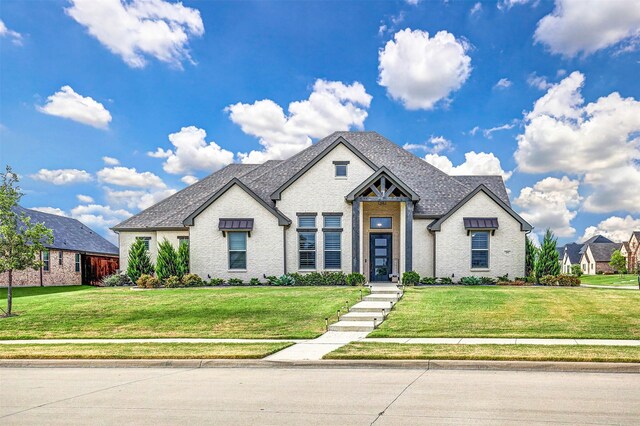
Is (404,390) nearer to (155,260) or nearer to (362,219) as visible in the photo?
(362,219)

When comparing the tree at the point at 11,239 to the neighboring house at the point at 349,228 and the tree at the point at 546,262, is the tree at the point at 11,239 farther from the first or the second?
the tree at the point at 546,262

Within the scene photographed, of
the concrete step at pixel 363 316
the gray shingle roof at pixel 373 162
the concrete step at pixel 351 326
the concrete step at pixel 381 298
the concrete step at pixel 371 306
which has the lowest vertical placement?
the concrete step at pixel 351 326

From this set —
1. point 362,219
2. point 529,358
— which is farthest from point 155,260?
point 529,358

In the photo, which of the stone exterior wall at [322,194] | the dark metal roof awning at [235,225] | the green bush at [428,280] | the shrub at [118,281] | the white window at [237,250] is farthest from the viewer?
the shrub at [118,281]

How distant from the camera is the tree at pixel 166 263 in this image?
91.7 feet

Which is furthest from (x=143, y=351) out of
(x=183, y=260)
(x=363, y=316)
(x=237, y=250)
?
(x=183, y=260)

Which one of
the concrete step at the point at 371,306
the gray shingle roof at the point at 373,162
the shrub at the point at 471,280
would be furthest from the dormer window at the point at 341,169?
the concrete step at the point at 371,306

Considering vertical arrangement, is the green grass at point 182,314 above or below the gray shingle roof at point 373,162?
below

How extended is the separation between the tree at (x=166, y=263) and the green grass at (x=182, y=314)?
3.32 m

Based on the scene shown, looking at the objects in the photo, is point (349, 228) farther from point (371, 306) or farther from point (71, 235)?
point (71, 235)

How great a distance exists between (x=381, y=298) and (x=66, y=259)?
3277 cm

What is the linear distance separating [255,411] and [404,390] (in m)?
2.85

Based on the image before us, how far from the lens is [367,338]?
49.2 feet

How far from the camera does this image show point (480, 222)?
1087 inches
